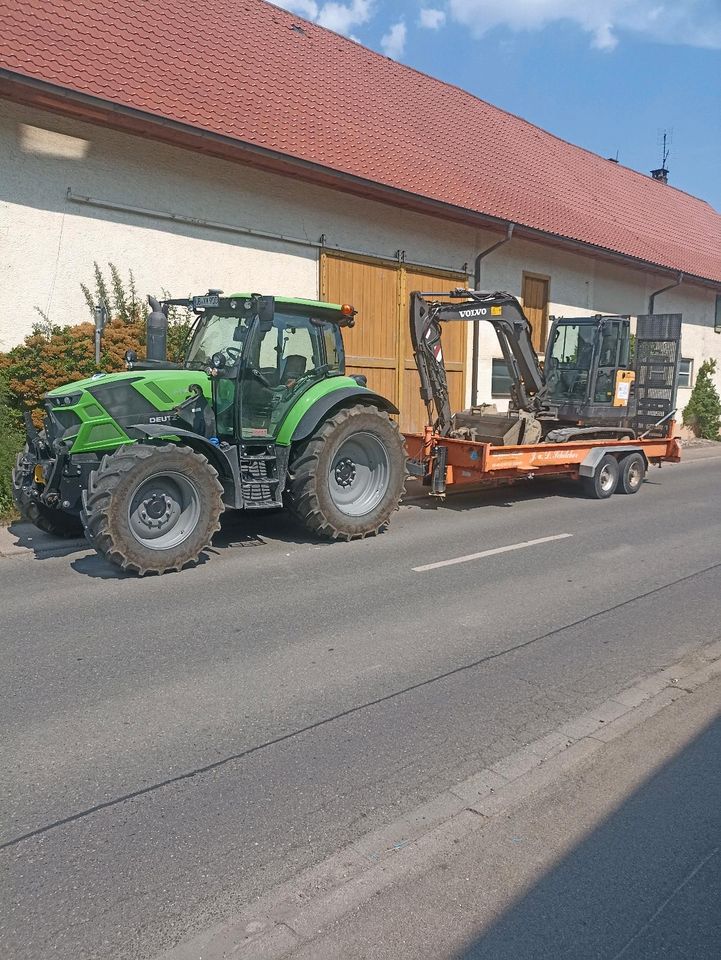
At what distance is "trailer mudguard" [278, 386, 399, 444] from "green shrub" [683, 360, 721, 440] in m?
17.3

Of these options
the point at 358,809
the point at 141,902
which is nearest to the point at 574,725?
the point at 358,809

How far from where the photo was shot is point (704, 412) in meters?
23.1

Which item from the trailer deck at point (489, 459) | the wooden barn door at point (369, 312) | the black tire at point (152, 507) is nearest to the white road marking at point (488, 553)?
the trailer deck at point (489, 459)

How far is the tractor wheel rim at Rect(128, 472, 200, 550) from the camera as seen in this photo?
21.5 feet

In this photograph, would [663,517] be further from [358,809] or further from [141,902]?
[141,902]

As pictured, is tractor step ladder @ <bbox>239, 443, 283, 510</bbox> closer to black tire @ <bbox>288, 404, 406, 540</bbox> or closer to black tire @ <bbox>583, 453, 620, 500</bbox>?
black tire @ <bbox>288, 404, 406, 540</bbox>

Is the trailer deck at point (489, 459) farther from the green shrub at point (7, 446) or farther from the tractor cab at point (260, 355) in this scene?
the green shrub at point (7, 446)

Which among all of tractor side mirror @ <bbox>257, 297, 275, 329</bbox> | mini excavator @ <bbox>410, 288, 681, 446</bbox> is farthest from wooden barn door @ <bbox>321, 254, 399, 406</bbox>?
tractor side mirror @ <bbox>257, 297, 275, 329</bbox>

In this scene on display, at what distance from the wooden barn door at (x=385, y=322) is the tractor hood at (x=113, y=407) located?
7.00 metres

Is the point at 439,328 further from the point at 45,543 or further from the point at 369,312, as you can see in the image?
the point at 45,543

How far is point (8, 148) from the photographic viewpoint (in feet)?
32.6

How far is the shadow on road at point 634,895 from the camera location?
248 cm

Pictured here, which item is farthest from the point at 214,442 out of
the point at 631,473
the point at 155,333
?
the point at 631,473

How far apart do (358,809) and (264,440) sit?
16.3 feet
